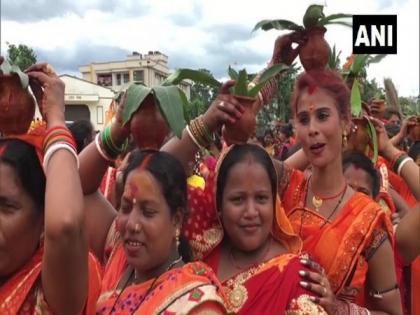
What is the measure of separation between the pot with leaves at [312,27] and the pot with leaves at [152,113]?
27.6 inches

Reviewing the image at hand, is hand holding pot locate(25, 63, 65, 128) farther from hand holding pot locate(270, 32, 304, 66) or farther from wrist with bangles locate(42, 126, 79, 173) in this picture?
hand holding pot locate(270, 32, 304, 66)

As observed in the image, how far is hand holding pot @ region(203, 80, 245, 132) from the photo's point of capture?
228 cm

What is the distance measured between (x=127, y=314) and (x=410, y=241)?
1.58m

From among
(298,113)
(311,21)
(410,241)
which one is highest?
(311,21)

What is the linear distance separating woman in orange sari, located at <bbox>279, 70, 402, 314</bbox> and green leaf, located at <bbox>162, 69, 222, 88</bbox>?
526 millimetres

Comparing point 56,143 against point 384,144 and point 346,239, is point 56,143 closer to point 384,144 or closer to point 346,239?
point 346,239

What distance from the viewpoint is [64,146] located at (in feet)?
5.79

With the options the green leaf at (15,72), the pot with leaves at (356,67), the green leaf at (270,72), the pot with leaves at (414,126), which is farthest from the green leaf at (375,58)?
the green leaf at (15,72)

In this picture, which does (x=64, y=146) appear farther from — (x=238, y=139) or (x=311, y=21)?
(x=311, y=21)

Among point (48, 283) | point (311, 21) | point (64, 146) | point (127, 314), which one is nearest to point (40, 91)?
point (64, 146)

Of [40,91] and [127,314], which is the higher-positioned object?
[40,91]

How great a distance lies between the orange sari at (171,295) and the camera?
1906 millimetres

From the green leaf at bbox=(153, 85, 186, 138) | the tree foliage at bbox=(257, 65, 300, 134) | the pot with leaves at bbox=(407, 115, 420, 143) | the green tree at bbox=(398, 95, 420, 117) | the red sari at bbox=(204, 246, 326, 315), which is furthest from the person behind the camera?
the green tree at bbox=(398, 95, 420, 117)

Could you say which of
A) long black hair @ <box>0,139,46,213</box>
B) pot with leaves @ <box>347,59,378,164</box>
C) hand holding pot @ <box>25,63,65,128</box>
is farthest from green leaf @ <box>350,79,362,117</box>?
long black hair @ <box>0,139,46,213</box>
